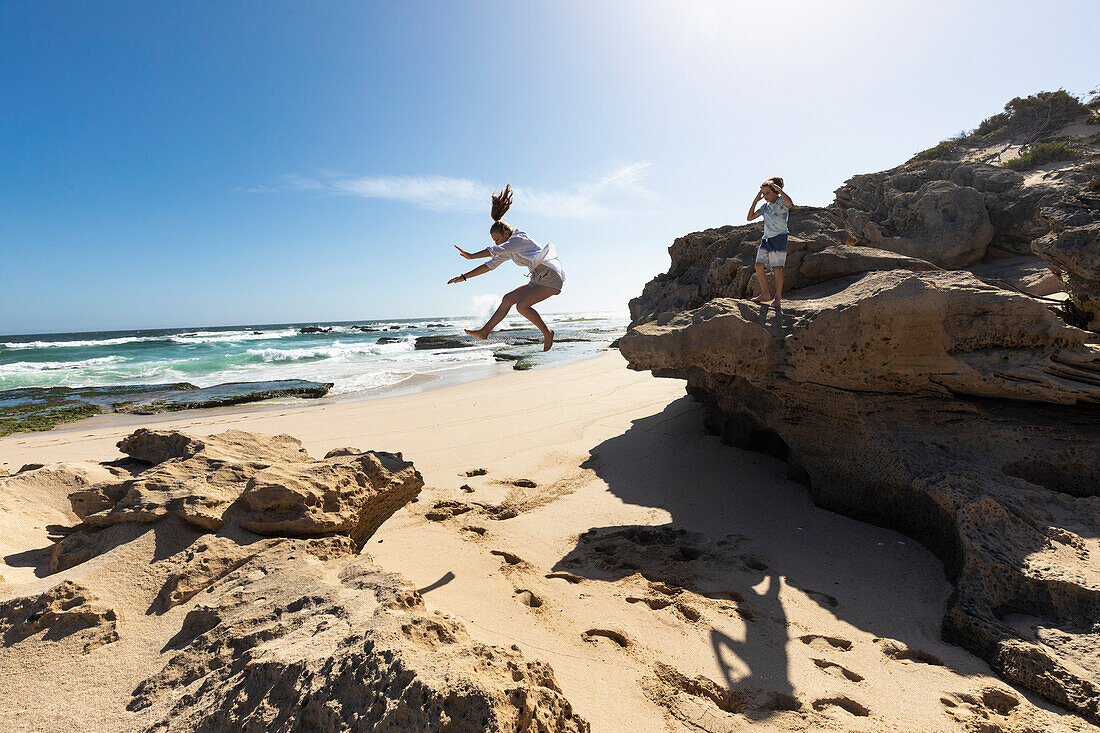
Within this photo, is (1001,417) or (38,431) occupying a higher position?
(1001,417)

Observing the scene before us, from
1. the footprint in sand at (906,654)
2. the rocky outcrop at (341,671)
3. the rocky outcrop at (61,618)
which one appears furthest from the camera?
the footprint in sand at (906,654)

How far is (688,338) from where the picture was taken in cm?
484

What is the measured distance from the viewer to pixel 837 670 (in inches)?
105

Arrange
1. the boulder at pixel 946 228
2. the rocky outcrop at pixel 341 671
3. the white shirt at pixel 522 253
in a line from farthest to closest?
the boulder at pixel 946 228 < the white shirt at pixel 522 253 < the rocky outcrop at pixel 341 671

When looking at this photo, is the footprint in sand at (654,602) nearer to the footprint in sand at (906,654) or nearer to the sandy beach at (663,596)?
the sandy beach at (663,596)

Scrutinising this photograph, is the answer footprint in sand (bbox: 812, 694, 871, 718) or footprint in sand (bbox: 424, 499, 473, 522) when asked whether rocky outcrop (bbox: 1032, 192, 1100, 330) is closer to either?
footprint in sand (bbox: 812, 694, 871, 718)

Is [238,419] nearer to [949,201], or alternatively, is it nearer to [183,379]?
[183,379]

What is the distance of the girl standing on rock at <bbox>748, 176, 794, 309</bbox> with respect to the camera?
5.20 metres

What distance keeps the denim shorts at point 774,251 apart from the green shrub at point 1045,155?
18.3 m

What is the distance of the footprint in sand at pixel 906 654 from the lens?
8.93 ft

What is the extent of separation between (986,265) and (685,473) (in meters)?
11.0

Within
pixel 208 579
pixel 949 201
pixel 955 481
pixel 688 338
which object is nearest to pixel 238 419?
pixel 208 579

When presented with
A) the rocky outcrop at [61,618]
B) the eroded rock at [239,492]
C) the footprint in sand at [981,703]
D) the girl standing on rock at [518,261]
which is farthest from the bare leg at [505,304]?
the footprint in sand at [981,703]

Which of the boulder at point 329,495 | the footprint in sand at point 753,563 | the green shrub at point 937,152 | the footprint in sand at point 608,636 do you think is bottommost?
the footprint in sand at point 753,563
